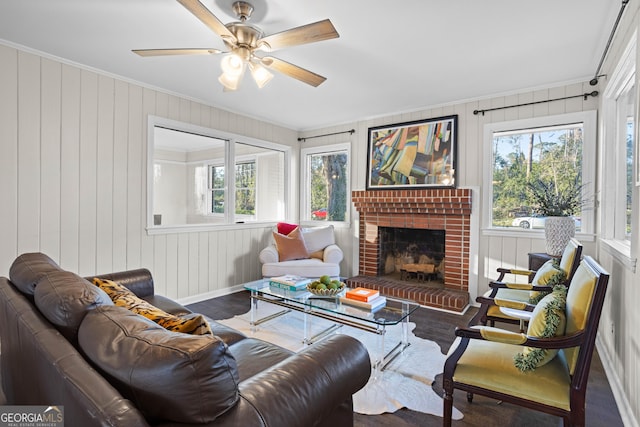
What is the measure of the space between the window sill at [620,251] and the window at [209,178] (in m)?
4.05

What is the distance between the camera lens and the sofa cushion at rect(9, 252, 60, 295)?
1.54m

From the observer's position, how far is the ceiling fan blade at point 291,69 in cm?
241

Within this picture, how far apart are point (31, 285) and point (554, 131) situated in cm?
460

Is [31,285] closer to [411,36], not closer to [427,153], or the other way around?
[411,36]

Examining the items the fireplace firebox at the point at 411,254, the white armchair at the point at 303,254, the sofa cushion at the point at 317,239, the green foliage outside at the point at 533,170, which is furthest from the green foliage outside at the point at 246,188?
the green foliage outside at the point at 533,170

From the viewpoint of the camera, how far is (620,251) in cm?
221

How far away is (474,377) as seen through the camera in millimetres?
1576

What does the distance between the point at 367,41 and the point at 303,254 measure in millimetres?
2871

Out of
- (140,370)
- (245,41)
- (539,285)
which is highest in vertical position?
(245,41)

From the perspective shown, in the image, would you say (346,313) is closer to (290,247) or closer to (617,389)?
(617,389)

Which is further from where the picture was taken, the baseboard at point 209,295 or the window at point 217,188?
the window at point 217,188

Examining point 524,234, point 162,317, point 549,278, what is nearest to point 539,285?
point 549,278

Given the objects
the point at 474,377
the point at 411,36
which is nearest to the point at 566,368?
the point at 474,377

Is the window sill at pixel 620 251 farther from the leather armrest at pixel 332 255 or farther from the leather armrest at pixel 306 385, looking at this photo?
the leather armrest at pixel 332 255
